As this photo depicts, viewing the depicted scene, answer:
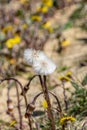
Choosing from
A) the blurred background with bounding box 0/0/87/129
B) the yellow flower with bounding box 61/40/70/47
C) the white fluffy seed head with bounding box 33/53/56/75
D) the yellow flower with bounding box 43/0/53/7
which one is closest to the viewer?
the white fluffy seed head with bounding box 33/53/56/75

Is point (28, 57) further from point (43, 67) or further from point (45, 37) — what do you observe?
point (45, 37)

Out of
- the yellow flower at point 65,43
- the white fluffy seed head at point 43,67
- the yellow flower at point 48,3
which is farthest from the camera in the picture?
the yellow flower at point 48,3

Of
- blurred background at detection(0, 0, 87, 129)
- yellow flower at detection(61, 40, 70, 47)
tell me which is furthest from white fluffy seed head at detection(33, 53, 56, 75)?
yellow flower at detection(61, 40, 70, 47)

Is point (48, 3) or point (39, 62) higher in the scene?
point (48, 3)

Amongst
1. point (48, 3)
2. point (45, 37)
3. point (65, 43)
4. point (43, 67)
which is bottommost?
point (43, 67)

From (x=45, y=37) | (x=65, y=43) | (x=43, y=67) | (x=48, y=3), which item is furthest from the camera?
(x=48, y=3)

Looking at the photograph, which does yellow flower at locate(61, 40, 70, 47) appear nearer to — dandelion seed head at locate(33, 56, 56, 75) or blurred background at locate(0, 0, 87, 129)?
blurred background at locate(0, 0, 87, 129)

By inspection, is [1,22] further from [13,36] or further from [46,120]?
[46,120]

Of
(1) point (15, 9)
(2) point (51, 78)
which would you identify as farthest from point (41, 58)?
(1) point (15, 9)

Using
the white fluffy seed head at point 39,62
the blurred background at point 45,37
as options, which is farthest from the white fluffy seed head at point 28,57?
the blurred background at point 45,37

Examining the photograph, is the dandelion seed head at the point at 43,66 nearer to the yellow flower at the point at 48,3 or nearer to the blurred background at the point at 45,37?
the blurred background at the point at 45,37

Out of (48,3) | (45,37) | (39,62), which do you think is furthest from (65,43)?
(39,62)
